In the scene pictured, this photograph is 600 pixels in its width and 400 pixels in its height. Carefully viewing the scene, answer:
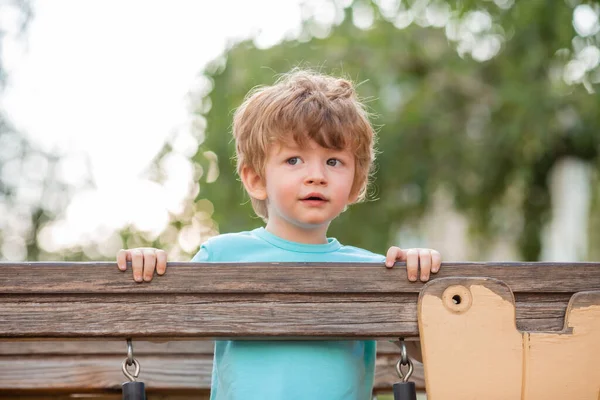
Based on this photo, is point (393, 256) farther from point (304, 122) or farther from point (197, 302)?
point (304, 122)

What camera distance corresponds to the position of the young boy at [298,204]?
6.49ft

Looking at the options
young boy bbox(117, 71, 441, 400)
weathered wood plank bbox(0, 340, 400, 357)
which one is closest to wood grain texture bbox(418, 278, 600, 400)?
young boy bbox(117, 71, 441, 400)

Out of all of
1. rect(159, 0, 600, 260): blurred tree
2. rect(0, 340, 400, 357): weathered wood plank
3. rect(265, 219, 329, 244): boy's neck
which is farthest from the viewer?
rect(159, 0, 600, 260): blurred tree

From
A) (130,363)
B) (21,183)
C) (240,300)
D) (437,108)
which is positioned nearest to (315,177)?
(240,300)

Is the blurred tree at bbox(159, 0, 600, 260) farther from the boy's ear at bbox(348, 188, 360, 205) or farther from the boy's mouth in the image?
the boy's mouth

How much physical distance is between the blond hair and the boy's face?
26 millimetres

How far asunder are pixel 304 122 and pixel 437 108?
299 inches

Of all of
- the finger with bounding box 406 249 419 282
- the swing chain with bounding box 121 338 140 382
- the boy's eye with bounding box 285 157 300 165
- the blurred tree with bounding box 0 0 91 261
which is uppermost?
the blurred tree with bounding box 0 0 91 261

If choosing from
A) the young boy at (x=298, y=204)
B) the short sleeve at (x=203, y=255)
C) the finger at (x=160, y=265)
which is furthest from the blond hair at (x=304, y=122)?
the finger at (x=160, y=265)

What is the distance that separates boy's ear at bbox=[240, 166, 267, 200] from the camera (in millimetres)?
2324

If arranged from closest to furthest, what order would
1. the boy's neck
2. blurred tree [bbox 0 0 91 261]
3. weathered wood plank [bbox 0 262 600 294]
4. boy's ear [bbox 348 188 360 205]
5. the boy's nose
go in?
weathered wood plank [bbox 0 262 600 294], the boy's nose, the boy's neck, boy's ear [bbox 348 188 360 205], blurred tree [bbox 0 0 91 261]

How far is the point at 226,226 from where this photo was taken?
8133mm

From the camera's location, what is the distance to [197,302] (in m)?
1.62

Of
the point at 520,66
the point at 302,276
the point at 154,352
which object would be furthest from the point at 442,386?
the point at 520,66
